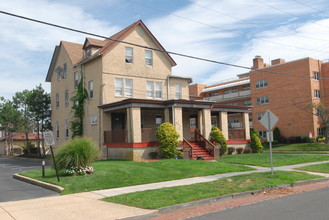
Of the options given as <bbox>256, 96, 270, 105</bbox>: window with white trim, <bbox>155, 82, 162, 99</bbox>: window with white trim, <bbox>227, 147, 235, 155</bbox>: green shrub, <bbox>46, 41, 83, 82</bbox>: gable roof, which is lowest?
<bbox>227, 147, 235, 155</bbox>: green shrub

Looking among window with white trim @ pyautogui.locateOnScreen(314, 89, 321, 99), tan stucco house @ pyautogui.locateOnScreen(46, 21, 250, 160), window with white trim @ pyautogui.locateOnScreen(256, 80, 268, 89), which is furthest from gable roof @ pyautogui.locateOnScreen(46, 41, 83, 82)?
window with white trim @ pyautogui.locateOnScreen(314, 89, 321, 99)

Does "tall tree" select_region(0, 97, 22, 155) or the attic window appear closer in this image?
the attic window

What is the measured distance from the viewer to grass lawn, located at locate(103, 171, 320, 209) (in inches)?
392

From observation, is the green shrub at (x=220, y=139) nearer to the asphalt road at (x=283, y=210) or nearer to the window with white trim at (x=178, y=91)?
the window with white trim at (x=178, y=91)

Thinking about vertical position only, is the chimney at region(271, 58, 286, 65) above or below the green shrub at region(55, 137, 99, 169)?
above

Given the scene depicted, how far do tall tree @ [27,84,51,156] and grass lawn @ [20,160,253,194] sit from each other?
1965 centimetres

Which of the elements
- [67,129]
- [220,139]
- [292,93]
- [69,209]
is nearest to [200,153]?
[220,139]

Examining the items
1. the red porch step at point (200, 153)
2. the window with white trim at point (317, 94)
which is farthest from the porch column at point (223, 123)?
the window with white trim at point (317, 94)

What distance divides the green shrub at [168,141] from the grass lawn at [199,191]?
880 cm

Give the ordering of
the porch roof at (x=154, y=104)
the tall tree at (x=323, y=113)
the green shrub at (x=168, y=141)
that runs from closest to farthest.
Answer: the green shrub at (x=168, y=141), the porch roof at (x=154, y=104), the tall tree at (x=323, y=113)

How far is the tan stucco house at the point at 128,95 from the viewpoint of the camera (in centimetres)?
2353

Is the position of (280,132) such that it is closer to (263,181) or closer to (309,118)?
(309,118)

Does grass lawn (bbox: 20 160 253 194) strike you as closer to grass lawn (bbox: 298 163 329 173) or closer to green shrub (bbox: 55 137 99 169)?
green shrub (bbox: 55 137 99 169)

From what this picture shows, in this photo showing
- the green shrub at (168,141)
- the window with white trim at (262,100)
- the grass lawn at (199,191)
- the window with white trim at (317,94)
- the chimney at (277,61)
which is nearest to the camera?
the grass lawn at (199,191)
